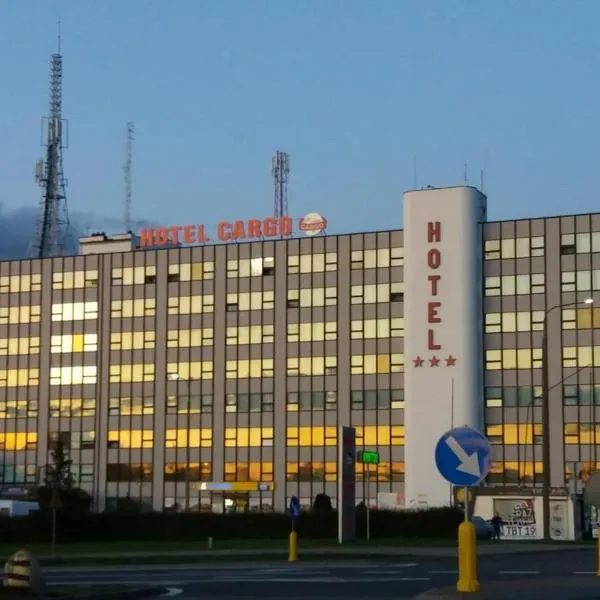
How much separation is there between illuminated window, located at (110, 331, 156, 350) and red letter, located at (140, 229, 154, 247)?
24.9 feet

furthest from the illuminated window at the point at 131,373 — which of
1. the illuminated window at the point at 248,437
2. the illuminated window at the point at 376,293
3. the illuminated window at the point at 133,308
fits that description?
the illuminated window at the point at 376,293

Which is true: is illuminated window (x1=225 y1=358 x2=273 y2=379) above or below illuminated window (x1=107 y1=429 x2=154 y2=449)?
above

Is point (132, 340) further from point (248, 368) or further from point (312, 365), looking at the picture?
point (312, 365)

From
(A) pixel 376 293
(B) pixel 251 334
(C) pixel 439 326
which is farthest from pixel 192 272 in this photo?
(C) pixel 439 326

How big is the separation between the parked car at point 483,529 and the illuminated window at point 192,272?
49.2 m

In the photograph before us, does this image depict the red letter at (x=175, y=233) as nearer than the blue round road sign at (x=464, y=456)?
No

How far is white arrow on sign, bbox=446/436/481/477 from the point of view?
65.7 ft

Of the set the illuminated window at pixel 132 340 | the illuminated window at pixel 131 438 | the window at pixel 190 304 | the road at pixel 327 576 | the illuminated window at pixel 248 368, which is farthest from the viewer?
the illuminated window at pixel 132 340

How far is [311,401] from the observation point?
111 metres

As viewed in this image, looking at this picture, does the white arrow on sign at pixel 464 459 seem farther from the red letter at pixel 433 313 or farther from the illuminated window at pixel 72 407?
the illuminated window at pixel 72 407

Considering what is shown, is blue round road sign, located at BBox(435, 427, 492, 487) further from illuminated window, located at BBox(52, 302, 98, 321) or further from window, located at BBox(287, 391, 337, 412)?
illuminated window, located at BBox(52, 302, 98, 321)

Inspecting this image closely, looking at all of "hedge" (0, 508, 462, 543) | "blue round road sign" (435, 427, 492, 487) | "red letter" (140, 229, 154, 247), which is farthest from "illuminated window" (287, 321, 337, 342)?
"blue round road sign" (435, 427, 492, 487)

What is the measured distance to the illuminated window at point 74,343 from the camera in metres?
119

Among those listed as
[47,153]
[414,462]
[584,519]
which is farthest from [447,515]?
[47,153]
